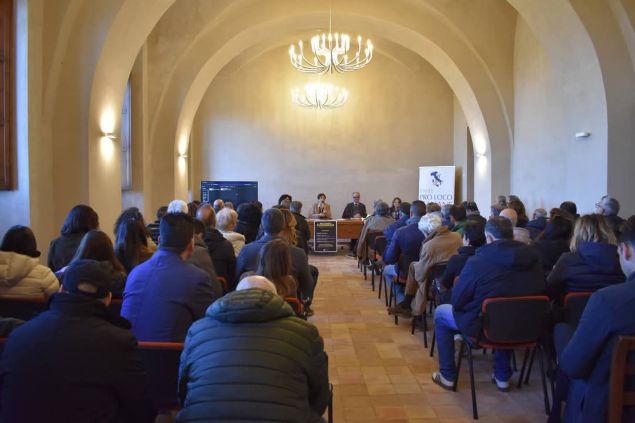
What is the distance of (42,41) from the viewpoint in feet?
18.8

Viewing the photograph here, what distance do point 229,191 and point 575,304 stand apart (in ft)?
35.0

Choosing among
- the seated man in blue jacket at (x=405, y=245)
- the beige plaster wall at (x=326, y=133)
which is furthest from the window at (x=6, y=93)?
the beige plaster wall at (x=326, y=133)

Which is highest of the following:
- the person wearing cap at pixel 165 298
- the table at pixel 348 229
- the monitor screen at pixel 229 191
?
the monitor screen at pixel 229 191

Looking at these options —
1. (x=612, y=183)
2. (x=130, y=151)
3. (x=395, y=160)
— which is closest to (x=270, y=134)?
(x=395, y=160)

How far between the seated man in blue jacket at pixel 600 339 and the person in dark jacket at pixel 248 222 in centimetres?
452

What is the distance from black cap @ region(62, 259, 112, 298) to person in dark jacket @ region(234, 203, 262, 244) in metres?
4.37

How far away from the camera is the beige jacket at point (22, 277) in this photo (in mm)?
3234

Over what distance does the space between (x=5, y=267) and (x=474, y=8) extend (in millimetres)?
9169

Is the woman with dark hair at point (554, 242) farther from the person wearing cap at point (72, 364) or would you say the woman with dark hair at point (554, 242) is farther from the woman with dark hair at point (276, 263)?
the person wearing cap at point (72, 364)

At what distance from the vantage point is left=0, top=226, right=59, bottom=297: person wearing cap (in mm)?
3244

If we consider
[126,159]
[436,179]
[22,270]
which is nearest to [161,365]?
[22,270]

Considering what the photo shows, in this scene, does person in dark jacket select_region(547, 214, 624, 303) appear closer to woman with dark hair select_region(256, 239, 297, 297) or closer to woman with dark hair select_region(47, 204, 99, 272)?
woman with dark hair select_region(256, 239, 297, 297)

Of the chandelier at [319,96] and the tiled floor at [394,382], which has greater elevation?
the chandelier at [319,96]

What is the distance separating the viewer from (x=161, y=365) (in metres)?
2.38
